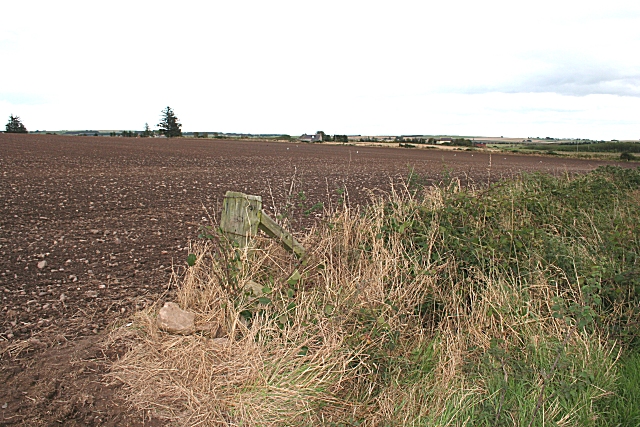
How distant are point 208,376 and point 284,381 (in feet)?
2.01

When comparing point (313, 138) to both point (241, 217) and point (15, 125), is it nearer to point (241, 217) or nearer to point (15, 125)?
point (15, 125)

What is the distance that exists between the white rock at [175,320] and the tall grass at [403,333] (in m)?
0.08

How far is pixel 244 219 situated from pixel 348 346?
1.63m

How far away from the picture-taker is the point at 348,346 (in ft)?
13.7

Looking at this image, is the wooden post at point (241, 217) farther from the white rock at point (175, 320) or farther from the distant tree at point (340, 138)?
the distant tree at point (340, 138)

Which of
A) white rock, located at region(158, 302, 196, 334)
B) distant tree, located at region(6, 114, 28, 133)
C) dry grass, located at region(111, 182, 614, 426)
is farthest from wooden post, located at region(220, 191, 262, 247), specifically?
distant tree, located at region(6, 114, 28, 133)

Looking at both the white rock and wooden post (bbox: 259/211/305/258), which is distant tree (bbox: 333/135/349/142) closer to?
wooden post (bbox: 259/211/305/258)

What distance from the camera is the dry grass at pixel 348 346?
3.67 metres

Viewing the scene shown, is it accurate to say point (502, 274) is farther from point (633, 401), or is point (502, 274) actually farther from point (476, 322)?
point (633, 401)

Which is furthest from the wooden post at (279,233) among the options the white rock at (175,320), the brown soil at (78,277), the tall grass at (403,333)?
the white rock at (175,320)

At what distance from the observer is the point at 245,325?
4.23 m

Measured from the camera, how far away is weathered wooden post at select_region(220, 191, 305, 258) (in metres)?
4.80

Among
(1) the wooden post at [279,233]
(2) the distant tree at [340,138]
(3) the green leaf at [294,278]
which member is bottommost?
(3) the green leaf at [294,278]

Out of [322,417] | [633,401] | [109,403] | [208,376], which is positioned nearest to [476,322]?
[633,401]
